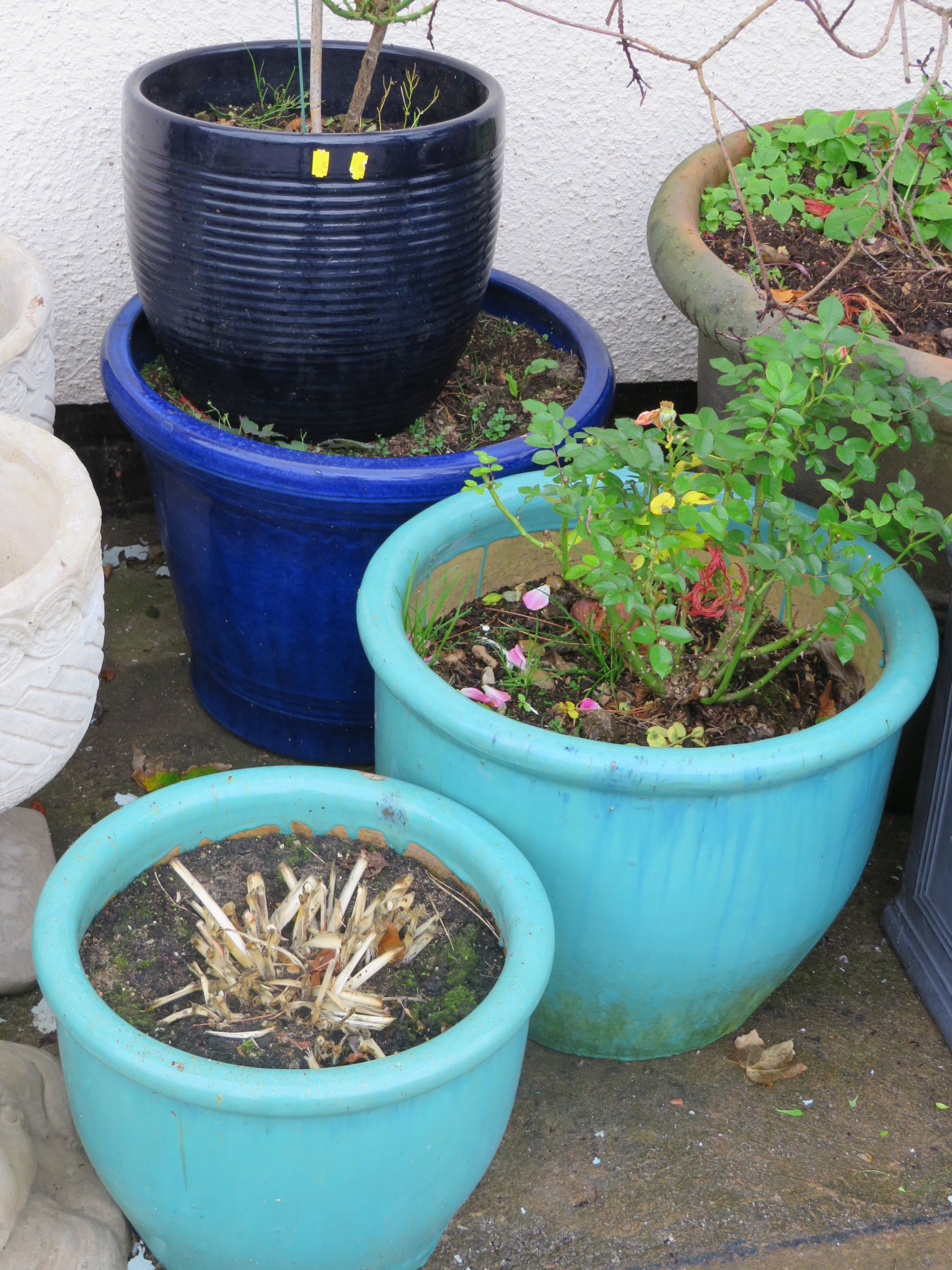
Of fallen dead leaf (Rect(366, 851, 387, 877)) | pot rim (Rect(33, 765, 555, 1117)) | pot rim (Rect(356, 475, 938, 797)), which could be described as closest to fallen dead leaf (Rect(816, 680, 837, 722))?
pot rim (Rect(356, 475, 938, 797))

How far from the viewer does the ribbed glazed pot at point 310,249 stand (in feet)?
5.83

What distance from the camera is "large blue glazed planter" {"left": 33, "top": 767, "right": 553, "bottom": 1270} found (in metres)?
1.18

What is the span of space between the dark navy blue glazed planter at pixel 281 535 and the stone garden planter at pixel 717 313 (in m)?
0.20

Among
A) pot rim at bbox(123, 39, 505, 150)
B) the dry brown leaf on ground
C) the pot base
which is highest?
pot rim at bbox(123, 39, 505, 150)

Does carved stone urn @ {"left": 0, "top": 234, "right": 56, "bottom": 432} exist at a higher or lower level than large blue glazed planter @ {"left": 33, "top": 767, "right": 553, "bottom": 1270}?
higher

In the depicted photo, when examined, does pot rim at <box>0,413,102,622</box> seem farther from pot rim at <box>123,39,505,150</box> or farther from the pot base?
the pot base

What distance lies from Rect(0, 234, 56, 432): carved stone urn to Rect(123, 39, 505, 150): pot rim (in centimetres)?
32

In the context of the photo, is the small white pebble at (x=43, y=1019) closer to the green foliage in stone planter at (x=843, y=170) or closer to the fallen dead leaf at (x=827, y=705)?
the fallen dead leaf at (x=827, y=705)

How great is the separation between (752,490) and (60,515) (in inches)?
33.9

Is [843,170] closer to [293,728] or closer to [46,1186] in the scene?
[293,728]

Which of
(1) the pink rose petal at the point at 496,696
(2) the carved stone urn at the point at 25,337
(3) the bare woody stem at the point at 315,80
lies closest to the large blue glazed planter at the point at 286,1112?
(1) the pink rose petal at the point at 496,696

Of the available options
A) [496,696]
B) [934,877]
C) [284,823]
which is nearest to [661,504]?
[496,696]

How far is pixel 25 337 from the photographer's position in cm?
180

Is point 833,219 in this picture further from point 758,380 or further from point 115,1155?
point 115,1155
